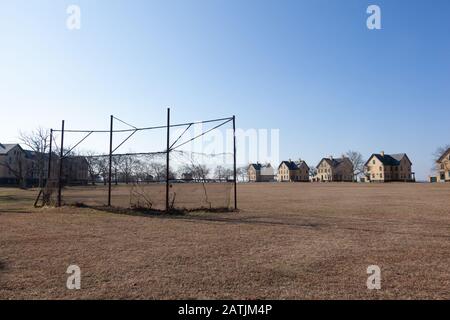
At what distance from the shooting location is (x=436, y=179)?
88125mm

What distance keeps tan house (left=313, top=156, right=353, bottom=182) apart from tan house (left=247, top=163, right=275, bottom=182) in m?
28.7

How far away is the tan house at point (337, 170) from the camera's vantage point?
119312mm

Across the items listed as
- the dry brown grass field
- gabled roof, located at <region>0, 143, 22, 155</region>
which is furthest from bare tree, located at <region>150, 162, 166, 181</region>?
gabled roof, located at <region>0, 143, 22, 155</region>

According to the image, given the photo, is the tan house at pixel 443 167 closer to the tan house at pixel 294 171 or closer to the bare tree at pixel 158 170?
the tan house at pixel 294 171

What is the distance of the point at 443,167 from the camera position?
90.5 meters

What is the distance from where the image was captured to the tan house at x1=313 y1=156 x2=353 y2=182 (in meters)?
119

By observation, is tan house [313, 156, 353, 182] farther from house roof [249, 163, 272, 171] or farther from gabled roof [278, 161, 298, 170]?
house roof [249, 163, 272, 171]

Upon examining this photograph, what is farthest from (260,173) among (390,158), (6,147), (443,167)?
(6,147)

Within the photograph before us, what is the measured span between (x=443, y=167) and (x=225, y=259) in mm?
100113

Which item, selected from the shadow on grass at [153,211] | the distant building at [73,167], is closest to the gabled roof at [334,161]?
the distant building at [73,167]

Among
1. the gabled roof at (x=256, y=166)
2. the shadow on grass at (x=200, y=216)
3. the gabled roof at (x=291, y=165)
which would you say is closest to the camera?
the shadow on grass at (x=200, y=216)

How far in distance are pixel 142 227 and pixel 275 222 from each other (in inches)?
184
